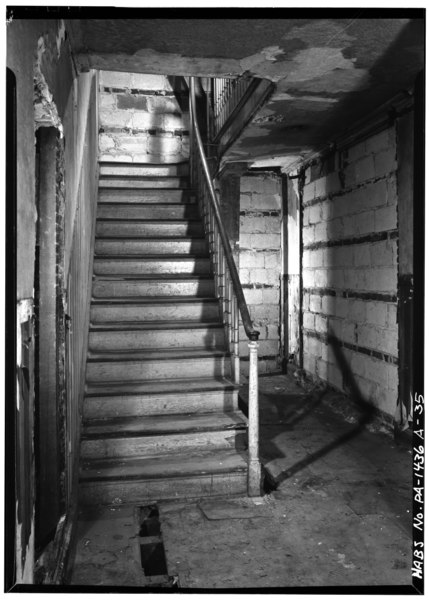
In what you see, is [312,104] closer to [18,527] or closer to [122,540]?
[122,540]

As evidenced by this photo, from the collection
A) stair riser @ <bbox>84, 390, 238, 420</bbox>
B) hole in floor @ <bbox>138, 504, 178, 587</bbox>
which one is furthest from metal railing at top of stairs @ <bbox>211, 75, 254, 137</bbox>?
hole in floor @ <bbox>138, 504, 178, 587</bbox>

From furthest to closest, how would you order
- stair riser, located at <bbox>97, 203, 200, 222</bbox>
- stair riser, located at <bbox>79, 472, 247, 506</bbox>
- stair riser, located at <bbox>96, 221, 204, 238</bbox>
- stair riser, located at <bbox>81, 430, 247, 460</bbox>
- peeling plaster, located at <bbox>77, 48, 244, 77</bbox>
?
stair riser, located at <bbox>97, 203, 200, 222</bbox> < stair riser, located at <bbox>96, 221, 204, 238</bbox> < stair riser, located at <bbox>81, 430, 247, 460</bbox> < stair riser, located at <bbox>79, 472, 247, 506</bbox> < peeling plaster, located at <bbox>77, 48, 244, 77</bbox>

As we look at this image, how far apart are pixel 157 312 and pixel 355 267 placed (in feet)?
7.14

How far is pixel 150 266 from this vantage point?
16.5 ft

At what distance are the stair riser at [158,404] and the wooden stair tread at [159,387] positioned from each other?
3cm

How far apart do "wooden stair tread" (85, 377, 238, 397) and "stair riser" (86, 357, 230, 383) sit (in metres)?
0.07

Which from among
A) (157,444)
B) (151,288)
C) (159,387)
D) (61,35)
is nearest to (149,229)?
(151,288)

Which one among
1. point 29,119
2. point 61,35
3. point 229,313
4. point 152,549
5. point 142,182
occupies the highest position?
point 142,182

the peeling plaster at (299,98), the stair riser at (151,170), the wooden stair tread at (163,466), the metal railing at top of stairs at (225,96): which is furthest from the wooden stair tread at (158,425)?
the stair riser at (151,170)

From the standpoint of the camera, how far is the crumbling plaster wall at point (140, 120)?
24.3 ft

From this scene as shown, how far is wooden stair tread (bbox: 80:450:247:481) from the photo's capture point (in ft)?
10.9

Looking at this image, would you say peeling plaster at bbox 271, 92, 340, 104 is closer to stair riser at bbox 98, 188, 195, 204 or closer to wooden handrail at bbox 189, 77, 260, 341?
wooden handrail at bbox 189, 77, 260, 341

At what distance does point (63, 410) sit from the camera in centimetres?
262

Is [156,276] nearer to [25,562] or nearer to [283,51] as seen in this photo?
[283,51]
